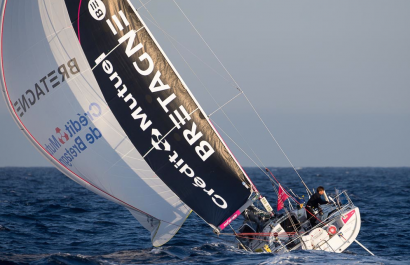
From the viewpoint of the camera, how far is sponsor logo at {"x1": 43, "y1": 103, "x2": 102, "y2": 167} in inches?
546

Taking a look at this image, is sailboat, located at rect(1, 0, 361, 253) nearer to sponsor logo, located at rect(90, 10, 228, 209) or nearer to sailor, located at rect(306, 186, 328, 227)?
sponsor logo, located at rect(90, 10, 228, 209)

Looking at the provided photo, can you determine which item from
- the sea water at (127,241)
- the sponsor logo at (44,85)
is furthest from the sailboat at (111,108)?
the sea water at (127,241)

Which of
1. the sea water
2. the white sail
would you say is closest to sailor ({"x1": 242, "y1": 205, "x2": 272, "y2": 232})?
the sea water

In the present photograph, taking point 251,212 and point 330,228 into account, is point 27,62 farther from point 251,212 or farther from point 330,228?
point 330,228

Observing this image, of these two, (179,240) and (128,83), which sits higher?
(128,83)

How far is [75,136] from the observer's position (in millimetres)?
13914

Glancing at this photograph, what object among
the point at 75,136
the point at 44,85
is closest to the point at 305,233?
the point at 75,136

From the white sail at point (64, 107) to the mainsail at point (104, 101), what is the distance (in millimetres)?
24

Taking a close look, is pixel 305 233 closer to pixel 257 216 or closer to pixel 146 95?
pixel 257 216

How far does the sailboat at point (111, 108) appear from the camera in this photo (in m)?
13.7

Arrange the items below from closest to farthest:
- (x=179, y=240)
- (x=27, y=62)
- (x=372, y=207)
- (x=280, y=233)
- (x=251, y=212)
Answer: (x=27, y=62), (x=280, y=233), (x=251, y=212), (x=179, y=240), (x=372, y=207)

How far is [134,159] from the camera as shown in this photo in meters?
14.1

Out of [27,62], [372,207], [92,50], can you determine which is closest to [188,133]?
[92,50]

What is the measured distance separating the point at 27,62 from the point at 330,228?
8511 millimetres
